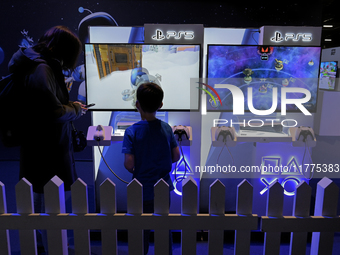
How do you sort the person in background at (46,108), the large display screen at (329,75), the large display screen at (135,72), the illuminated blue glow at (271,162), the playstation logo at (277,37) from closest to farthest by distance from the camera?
1. the person in background at (46,108)
2. the large display screen at (135,72)
3. the playstation logo at (277,37)
4. the illuminated blue glow at (271,162)
5. the large display screen at (329,75)

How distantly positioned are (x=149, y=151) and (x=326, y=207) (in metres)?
0.92

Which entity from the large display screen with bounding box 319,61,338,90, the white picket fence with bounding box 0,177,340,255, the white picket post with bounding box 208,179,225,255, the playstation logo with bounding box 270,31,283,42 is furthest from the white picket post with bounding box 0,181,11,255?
the large display screen with bounding box 319,61,338,90

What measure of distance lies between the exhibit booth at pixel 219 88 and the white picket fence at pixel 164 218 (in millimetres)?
1068

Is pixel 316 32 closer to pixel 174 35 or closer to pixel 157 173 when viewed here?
pixel 174 35

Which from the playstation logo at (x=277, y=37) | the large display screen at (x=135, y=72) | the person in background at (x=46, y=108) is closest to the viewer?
the person in background at (x=46, y=108)

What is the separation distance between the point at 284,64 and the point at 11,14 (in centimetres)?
407

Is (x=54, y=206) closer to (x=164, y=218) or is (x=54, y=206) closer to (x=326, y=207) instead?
(x=164, y=218)

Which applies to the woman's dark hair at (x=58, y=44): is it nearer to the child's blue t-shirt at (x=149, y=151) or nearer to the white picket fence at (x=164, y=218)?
the child's blue t-shirt at (x=149, y=151)

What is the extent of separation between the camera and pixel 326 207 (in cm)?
123

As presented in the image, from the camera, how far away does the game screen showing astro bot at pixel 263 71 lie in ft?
7.78

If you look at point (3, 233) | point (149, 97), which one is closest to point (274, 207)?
point (149, 97)

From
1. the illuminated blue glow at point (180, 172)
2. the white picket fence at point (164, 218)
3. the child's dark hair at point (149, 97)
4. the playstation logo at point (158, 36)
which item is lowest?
the illuminated blue glow at point (180, 172)

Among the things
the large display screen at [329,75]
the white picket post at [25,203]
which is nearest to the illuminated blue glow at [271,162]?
the white picket post at [25,203]

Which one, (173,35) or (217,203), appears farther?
(173,35)
